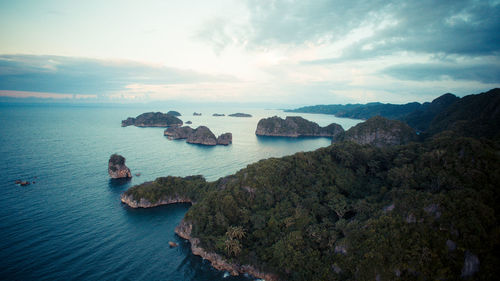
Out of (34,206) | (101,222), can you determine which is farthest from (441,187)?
(34,206)

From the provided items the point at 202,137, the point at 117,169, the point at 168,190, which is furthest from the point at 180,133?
the point at 168,190

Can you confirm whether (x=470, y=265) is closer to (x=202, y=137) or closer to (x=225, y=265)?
(x=225, y=265)

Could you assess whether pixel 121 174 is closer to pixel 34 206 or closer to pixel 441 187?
pixel 34 206

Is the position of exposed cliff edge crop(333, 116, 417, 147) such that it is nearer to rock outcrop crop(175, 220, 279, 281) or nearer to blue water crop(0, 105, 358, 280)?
blue water crop(0, 105, 358, 280)

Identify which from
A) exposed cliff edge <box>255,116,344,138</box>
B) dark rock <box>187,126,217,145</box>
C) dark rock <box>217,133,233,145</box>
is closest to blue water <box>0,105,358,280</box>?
dark rock <box>187,126,217,145</box>

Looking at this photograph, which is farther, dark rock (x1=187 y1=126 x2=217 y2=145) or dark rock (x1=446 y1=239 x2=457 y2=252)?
dark rock (x1=187 y1=126 x2=217 y2=145)
